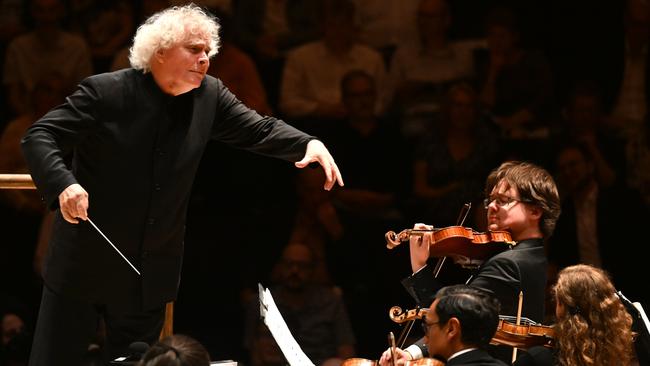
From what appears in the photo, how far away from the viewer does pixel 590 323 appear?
3.35 metres

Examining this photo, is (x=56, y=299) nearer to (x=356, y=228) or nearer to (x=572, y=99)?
(x=356, y=228)

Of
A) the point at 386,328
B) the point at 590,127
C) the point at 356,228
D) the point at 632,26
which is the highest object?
the point at 632,26

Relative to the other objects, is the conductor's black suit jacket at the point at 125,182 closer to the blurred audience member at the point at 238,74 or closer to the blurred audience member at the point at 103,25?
the blurred audience member at the point at 238,74

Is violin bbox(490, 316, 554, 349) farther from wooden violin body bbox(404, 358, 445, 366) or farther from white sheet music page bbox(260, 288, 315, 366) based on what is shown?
white sheet music page bbox(260, 288, 315, 366)

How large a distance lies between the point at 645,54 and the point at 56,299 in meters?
4.73

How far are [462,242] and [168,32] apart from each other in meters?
1.16

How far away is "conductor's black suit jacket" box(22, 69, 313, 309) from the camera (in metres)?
3.33

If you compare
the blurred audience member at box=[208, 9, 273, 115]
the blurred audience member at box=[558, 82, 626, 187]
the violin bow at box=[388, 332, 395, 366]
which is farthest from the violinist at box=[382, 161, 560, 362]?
the blurred audience member at box=[208, 9, 273, 115]

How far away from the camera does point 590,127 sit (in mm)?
6680

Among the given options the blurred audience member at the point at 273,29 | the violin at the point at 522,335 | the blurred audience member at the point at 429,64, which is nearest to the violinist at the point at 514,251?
the violin at the point at 522,335

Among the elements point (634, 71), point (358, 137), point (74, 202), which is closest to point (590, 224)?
point (634, 71)

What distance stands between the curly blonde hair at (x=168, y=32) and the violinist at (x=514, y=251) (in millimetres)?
960

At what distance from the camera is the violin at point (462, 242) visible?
3.57 m

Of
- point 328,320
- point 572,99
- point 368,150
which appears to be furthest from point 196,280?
point 572,99
